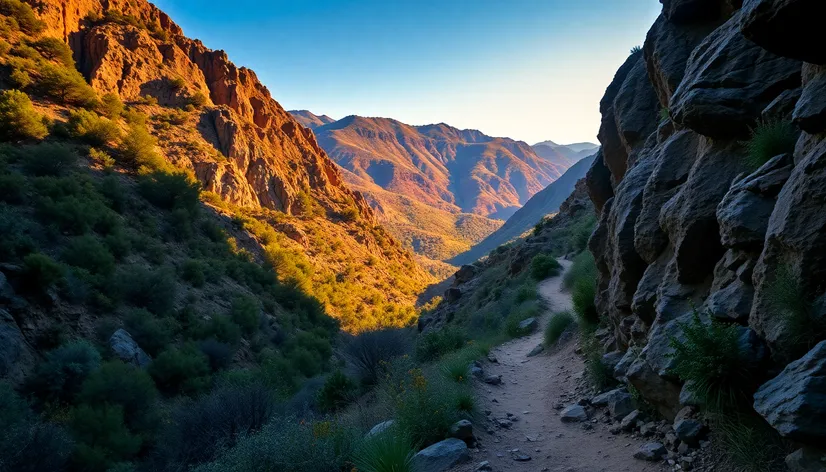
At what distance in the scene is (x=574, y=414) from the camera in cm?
655

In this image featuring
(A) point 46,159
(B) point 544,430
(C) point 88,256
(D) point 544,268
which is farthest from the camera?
(D) point 544,268

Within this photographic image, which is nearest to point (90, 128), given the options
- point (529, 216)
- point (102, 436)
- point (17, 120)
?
point (17, 120)

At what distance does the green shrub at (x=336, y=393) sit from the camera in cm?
1049

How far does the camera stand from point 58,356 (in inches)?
435

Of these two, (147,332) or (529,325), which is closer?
(147,332)

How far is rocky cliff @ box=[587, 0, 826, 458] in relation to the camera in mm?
3389

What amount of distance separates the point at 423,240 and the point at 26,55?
304ft

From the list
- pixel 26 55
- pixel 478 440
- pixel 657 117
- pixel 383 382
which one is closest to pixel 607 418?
pixel 478 440

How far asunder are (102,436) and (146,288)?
8.76 metres

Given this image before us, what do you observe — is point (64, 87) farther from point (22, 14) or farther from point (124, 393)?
point (124, 393)

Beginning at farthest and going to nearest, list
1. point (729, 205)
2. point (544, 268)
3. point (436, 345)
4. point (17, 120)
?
1. point (544, 268)
2. point (17, 120)
3. point (436, 345)
4. point (729, 205)

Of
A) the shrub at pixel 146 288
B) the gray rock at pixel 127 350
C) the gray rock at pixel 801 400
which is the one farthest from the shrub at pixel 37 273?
the gray rock at pixel 801 400

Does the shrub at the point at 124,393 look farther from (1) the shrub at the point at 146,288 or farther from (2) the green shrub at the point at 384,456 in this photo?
(2) the green shrub at the point at 384,456

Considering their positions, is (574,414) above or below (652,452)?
below
